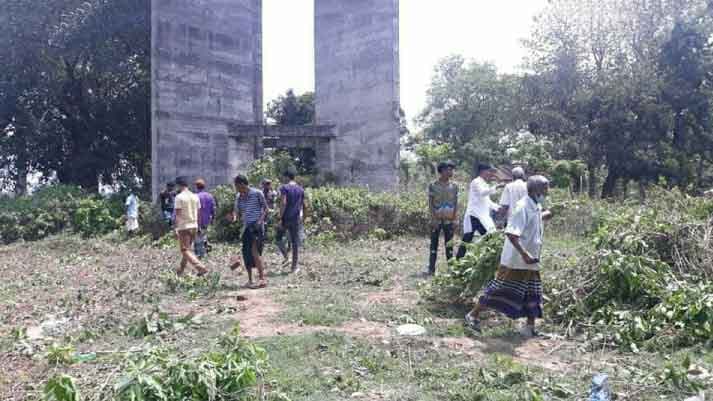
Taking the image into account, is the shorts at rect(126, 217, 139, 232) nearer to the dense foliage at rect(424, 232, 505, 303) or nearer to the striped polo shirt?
the striped polo shirt

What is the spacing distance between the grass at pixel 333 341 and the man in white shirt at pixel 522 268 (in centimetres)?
28

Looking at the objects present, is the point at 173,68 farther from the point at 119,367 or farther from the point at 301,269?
the point at 119,367

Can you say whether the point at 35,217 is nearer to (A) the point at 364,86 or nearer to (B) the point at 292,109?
(A) the point at 364,86

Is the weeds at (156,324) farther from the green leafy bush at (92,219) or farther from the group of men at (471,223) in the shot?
the green leafy bush at (92,219)

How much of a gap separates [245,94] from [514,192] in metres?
12.8

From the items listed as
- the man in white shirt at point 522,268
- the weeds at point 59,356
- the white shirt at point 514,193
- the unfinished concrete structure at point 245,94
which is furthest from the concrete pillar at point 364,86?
the weeds at point 59,356

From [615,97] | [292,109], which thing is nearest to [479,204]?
[615,97]

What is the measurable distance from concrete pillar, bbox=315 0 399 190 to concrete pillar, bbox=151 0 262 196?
108 inches

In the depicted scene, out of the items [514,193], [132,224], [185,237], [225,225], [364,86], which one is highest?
[364,86]

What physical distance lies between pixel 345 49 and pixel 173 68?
5376 mm

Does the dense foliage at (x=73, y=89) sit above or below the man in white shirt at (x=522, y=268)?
above

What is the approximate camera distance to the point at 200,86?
17.8 m

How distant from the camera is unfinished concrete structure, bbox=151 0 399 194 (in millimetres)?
17266

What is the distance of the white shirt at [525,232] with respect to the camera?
5477 mm
